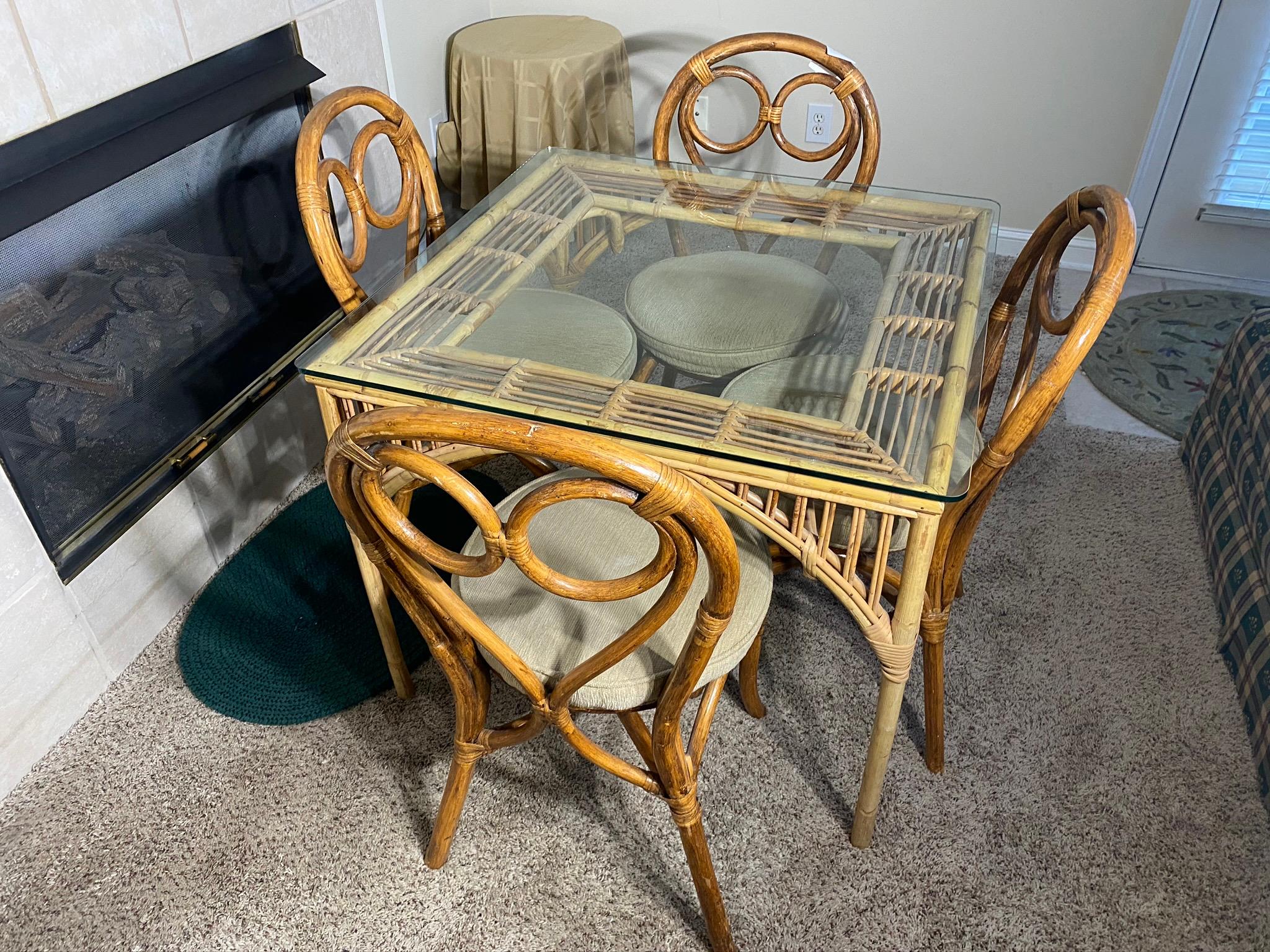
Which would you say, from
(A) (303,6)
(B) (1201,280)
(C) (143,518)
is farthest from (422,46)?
(B) (1201,280)

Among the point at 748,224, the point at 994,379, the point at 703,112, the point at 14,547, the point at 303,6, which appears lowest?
the point at 14,547

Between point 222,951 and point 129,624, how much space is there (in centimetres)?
63

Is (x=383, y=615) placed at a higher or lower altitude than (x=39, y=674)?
higher

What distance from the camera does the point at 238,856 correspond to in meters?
1.40

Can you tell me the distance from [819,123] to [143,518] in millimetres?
2024

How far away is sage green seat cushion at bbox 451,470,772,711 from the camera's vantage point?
A: 1131 millimetres

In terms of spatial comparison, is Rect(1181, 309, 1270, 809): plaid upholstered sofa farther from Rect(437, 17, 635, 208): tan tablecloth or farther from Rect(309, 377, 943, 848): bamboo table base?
Rect(437, 17, 635, 208): tan tablecloth

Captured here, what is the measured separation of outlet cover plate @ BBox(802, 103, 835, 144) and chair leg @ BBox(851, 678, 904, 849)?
190 cm

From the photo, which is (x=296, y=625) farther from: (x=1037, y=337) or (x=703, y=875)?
(x=1037, y=337)

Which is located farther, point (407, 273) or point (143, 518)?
point (143, 518)

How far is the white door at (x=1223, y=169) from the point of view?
93.1 inches

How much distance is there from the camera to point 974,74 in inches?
100

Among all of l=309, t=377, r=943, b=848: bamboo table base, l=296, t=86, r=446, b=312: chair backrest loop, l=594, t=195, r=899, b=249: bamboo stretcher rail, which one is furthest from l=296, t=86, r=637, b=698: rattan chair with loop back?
l=594, t=195, r=899, b=249: bamboo stretcher rail

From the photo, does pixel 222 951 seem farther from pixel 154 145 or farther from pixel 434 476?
pixel 154 145
